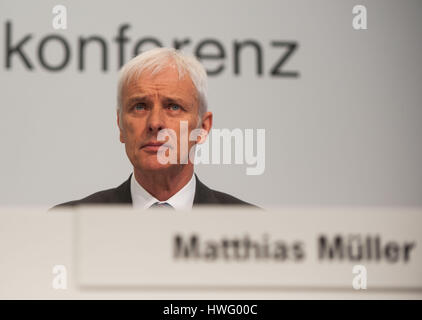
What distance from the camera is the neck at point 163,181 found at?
228 cm

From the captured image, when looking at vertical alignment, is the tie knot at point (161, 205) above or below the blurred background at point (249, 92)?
below

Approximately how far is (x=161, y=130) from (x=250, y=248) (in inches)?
21.0

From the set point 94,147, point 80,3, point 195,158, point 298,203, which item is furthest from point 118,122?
point 298,203

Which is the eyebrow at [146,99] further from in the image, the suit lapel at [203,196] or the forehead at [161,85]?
the suit lapel at [203,196]

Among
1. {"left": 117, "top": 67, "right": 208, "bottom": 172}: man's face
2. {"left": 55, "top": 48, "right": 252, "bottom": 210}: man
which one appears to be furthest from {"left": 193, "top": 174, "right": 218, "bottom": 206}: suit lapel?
{"left": 117, "top": 67, "right": 208, "bottom": 172}: man's face

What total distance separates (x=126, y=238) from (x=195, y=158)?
0.38 m

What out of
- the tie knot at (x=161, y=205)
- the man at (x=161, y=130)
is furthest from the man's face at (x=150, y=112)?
the tie knot at (x=161, y=205)

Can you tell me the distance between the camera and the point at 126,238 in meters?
2.25

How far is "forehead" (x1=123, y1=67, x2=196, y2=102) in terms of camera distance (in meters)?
2.27

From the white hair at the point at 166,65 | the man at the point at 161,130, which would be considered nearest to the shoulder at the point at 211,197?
the man at the point at 161,130

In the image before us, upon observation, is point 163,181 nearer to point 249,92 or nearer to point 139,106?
point 139,106

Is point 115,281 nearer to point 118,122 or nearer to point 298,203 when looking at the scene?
point 118,122

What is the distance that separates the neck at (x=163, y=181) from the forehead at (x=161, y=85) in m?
0.26

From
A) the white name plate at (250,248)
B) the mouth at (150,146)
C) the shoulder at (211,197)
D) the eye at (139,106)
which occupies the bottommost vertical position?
the white name plate at (250,248)
